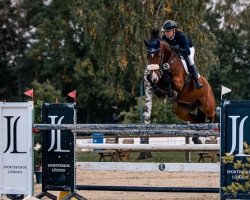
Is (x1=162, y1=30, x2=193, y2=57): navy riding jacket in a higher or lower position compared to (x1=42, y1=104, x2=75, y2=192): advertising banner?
higher

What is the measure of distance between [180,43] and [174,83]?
0.58 meters

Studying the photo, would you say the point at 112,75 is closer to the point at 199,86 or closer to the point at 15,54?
the point at 199,86

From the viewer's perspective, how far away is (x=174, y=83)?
6.61 metres

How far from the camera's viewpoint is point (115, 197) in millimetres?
8875

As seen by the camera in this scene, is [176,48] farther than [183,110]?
No

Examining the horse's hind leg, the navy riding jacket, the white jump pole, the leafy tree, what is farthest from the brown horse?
the leafy tree

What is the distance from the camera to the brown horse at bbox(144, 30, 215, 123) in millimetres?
6387

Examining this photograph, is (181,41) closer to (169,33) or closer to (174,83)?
(169,33)

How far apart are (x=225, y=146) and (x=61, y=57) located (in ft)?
106

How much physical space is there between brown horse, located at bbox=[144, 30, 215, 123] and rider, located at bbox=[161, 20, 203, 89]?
0.06 meters

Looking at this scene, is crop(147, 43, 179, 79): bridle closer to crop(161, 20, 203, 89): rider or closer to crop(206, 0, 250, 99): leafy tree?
crop(161, 20, 203, 89): rider

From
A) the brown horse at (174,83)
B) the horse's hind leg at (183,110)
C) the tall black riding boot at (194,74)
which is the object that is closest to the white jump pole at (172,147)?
the horse's hind leg at (183,110)

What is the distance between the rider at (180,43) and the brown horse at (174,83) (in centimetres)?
6

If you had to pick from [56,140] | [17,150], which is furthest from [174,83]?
[17,150]
